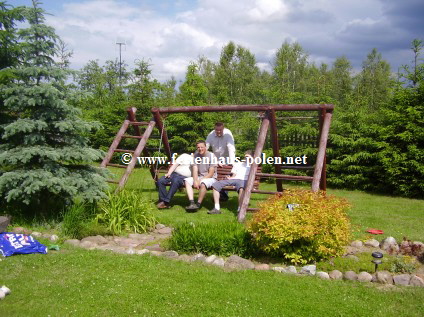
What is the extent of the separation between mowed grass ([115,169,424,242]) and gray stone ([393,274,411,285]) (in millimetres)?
1481

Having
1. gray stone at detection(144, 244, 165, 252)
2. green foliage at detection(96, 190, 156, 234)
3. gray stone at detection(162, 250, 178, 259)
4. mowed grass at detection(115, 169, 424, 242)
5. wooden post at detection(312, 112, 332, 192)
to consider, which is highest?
wooden post at detection(312, 112, 332, 192)

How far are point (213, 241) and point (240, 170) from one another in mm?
2938

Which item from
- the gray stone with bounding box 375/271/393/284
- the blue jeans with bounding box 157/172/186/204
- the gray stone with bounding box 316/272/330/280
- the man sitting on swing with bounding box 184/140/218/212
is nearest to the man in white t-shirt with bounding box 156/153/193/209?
the blue jeans with bounding box 157/172/186/204

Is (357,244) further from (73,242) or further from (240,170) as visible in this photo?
(73,242)

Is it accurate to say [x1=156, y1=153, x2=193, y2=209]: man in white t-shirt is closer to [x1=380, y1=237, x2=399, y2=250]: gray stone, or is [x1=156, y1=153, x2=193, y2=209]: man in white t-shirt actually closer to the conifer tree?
the conifer tree

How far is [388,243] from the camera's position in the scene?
16.9 feet

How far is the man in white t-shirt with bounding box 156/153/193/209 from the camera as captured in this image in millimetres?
7445

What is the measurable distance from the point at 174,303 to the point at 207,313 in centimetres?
33

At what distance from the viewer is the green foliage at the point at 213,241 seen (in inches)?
188

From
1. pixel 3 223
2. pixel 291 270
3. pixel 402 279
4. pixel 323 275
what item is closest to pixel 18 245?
pixel 3 223

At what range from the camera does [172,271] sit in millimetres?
4176

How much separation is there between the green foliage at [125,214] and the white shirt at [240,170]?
1979 mm

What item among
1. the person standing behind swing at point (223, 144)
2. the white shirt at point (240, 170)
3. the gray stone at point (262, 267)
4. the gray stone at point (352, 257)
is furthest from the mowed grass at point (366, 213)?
the gray stone at point (262, 267)

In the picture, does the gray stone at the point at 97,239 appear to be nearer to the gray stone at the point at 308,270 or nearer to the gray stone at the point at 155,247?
the gray stone at the point at 155,247
